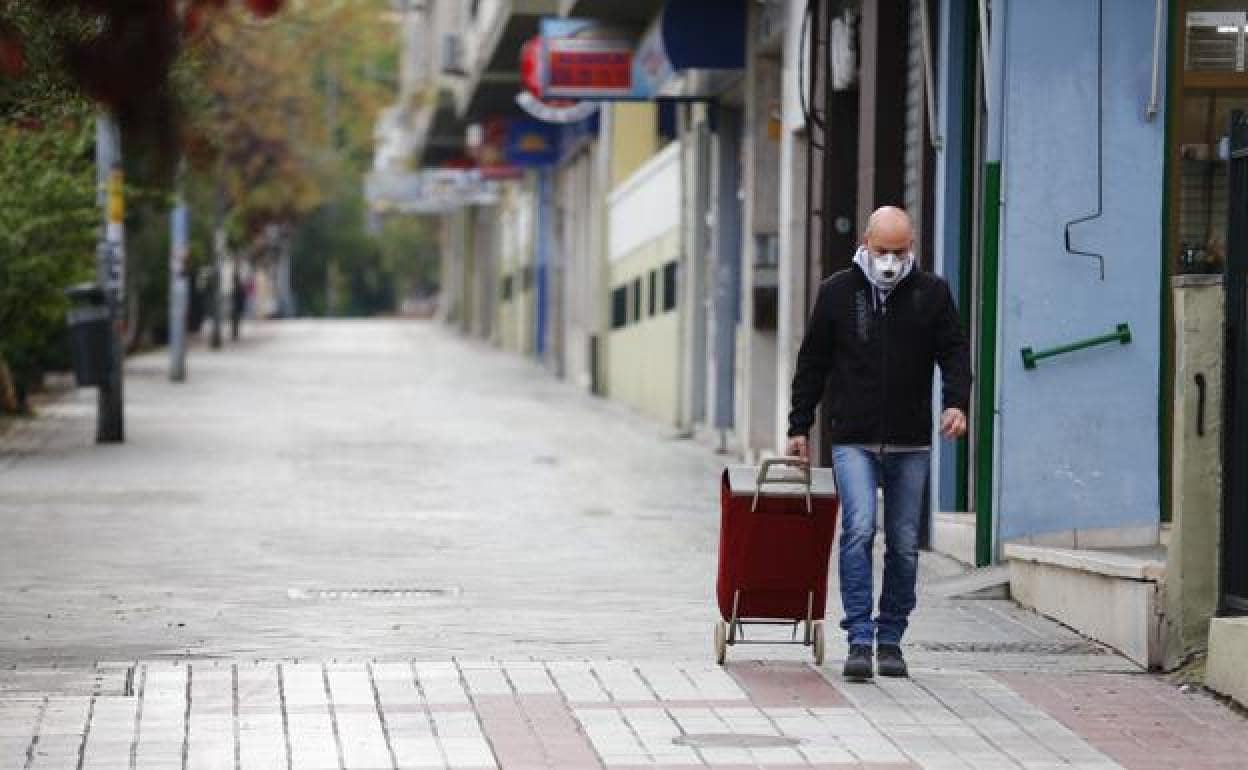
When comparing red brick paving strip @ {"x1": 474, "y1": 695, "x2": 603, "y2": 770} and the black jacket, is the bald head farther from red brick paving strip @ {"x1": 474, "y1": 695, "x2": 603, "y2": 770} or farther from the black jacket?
red brick paving strip @ {"x1": 474, "y1": 695, "x2": 603, "y2": 770}

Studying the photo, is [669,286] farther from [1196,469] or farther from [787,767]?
[787,767]

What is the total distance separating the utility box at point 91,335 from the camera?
82.1 feet

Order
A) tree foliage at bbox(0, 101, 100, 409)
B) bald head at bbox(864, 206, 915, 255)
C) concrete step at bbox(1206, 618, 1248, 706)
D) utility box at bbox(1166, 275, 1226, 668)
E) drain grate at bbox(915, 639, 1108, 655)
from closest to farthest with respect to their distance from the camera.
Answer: concrete step at bbox(1206, 618, 1248, 706)
bald head at bbox(864, 206, 915, 255)
utility box at bbox(1166, 275, 1226, 668)
drain grate at bbox(915, 639, 1108, 655)
tree foliage at bbox(0, 101, 100, 409)

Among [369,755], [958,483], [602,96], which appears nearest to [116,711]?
[369,755]

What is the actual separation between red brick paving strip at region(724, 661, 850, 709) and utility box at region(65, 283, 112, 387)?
15.5 meters

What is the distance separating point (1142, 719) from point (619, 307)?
26.6m

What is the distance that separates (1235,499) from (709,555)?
535cm

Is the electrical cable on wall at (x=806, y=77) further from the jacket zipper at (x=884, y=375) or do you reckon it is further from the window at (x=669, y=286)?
the window at (x=669, y=286)

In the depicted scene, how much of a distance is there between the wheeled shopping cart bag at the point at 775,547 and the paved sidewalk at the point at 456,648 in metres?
0.24

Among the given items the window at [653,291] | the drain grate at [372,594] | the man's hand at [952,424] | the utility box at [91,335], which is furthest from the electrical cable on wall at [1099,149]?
the window at [653,291]

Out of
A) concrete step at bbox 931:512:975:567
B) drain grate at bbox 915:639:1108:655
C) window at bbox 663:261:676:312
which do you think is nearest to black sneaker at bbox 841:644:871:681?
drain grate at bbox 915:639:1108:655

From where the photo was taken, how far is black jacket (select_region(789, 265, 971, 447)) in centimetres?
1024

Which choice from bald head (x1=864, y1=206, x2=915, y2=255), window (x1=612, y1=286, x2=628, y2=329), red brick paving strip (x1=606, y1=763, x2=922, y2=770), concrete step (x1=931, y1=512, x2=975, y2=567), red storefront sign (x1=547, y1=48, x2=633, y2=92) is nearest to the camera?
red brick paving strip (x1=606, y1=763, x2=922, y2=770)

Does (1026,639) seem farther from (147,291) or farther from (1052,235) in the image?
(147,291)
